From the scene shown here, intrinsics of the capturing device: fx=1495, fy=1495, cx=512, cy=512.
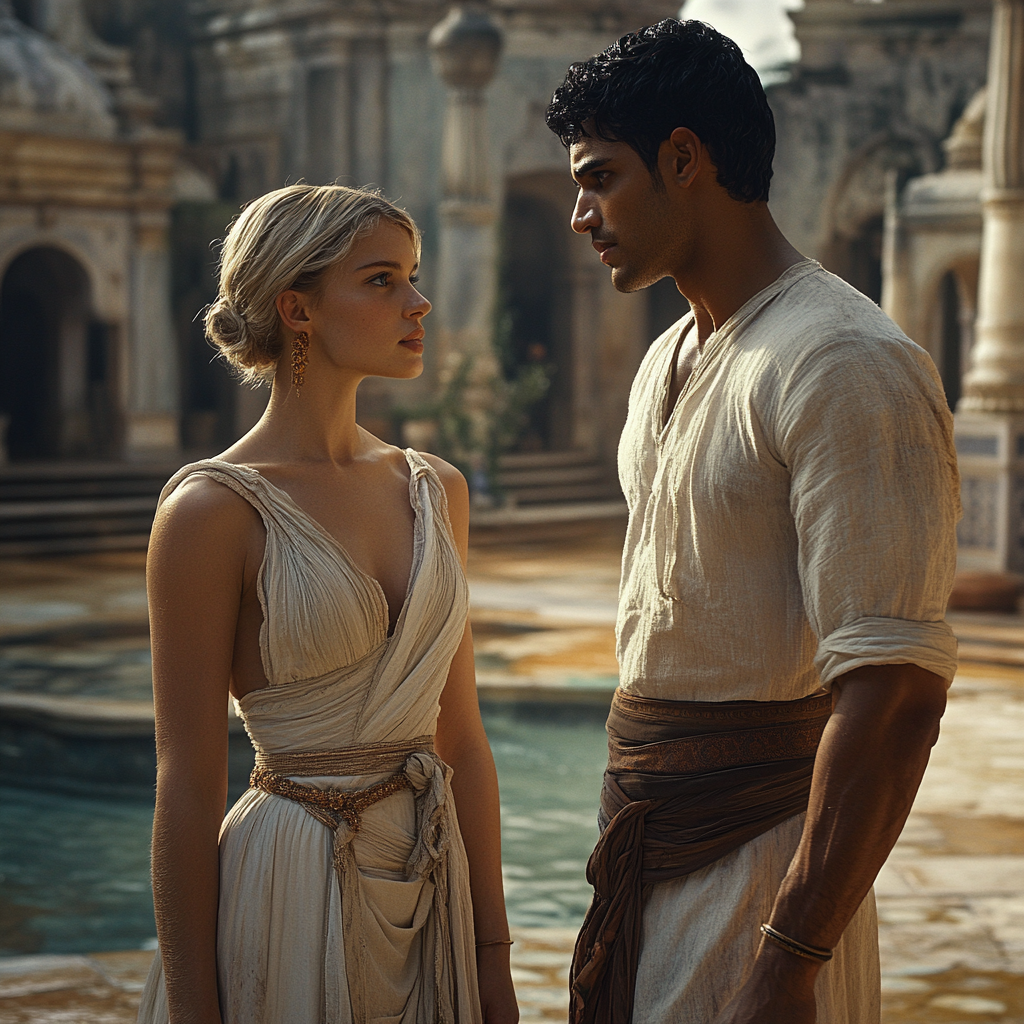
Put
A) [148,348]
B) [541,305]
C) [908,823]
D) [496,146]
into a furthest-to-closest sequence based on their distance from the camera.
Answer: [541,305], [496,146], [148,348], [908,823]

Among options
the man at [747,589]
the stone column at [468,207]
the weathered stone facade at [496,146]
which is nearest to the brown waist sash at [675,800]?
the man at [747,589]

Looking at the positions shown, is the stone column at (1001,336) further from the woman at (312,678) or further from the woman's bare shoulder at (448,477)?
the woman at (312,678)

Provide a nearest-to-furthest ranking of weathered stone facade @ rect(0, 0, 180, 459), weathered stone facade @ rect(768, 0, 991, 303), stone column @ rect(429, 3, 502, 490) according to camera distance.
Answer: stone column @ rect(429, 3, 502, 490) < weathered stone facade @ rect(0, 0, 180, 459) < weathered stone facade @ rect(768, 0, 991, 303)

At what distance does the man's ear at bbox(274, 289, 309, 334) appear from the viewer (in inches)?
78.6

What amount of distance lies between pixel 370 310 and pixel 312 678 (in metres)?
0.50

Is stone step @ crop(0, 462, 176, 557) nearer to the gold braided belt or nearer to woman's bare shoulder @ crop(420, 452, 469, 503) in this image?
woman's bare shoulder @ crop(420, 452, 469, 503)

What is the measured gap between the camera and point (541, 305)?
766 inches

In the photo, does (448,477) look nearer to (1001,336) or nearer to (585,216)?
(585,216)

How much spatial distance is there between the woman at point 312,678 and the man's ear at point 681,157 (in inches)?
14.9

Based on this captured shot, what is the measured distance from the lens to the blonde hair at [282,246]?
197cm

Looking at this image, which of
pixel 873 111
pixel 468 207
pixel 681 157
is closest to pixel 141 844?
pixel 681 157

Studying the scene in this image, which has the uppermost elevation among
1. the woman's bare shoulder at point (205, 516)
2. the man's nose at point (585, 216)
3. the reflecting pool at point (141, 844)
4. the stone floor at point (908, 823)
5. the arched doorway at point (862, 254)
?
the arched doorway at point (862, 254)

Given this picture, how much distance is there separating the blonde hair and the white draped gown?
0.22 metres

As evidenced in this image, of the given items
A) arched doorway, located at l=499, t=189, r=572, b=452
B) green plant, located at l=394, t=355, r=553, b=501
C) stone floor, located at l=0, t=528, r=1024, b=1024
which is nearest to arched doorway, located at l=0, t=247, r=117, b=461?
green plant, located at l=394, t=355, r=553, b=501
